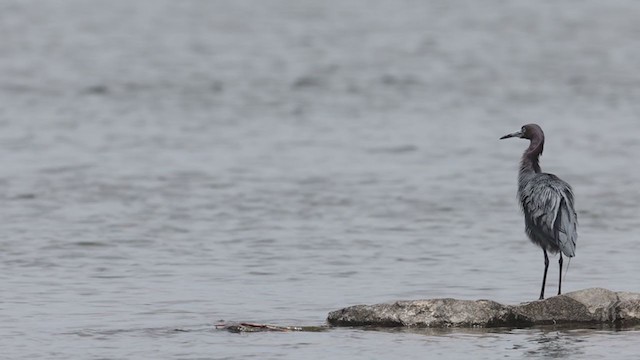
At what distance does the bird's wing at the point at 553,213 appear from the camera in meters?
14.5

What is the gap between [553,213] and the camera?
14547mm

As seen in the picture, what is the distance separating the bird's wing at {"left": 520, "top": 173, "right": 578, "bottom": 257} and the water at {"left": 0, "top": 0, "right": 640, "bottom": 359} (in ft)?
3.20

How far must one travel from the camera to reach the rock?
12992 mm

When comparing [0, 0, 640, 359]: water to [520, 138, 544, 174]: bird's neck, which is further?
[520, 138, 544, 174]: bird's neck

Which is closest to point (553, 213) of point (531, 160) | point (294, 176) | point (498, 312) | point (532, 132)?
point (531, 160)

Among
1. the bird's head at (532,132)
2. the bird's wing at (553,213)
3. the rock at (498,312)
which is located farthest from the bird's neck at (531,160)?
the rock at (498,312)

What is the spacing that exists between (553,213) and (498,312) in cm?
182

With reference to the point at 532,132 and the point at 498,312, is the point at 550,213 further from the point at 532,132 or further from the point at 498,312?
the point at 498,312

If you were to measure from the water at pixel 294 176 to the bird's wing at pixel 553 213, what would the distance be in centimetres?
98

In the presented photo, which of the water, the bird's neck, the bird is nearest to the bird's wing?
the bird

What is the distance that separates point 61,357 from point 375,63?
30515 millimetres

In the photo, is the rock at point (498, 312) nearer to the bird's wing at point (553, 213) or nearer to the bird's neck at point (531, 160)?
the bird's wing at point (553, 213)

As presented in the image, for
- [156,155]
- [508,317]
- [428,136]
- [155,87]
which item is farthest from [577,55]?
[508,317]

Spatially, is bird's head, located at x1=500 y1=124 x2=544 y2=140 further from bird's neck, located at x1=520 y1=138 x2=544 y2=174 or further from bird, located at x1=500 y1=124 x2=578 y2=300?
bird, located at x1=500 y1=124 x2=578 y2=300
